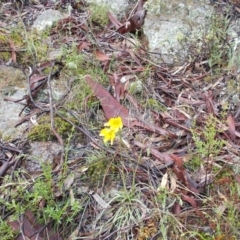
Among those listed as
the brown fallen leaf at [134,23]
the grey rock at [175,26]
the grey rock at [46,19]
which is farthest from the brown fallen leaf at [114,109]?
the grey rock at [46,19]

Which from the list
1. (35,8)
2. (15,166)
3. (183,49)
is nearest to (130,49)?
(183,49)

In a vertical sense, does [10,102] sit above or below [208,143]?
below

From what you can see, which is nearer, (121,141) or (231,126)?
(121,141)

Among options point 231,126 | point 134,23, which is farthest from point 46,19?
point 231,126

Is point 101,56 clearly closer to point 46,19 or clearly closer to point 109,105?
point 109,105

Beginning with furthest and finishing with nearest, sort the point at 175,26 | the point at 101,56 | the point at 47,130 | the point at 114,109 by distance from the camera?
the point at 175,26 → the point at 101,56 → the point at 114,109 → the point at 47,130

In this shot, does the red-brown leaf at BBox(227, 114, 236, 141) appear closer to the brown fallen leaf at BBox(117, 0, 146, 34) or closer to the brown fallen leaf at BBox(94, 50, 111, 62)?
the brown fallen leaf at BBox(94, 50, 111, 62)

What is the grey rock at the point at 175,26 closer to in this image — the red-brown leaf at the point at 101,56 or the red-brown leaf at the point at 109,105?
the red-brown leaf at the point at 101,56

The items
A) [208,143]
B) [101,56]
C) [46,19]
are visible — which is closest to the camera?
[208,143]
